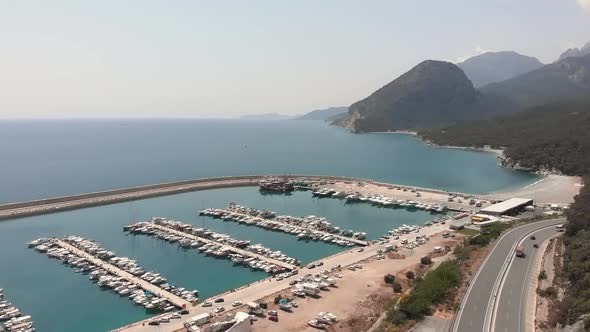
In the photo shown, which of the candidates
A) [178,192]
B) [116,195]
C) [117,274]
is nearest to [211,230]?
[117,274]

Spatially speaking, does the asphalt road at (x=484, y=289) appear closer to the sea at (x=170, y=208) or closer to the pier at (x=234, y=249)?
the sea at (x=170, y=208)

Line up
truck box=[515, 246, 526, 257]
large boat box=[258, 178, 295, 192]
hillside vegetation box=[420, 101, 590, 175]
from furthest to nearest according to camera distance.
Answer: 1. hillside vegetation box=[420, 101, 590, 175]
2. large boat box=[258, 178, 295, 192]
3. truck box=[515, 246, 526, 257]

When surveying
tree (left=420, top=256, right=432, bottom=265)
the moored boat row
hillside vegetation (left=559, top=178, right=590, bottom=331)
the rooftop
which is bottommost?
the moored boat row

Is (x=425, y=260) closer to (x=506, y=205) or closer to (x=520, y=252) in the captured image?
(x=520, y=252)

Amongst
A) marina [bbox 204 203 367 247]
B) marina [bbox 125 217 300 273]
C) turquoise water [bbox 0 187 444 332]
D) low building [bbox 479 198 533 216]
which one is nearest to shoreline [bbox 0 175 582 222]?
turquoise water [bbox 0 187 444 332]

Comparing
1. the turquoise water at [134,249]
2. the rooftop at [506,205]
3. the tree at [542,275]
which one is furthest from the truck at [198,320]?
the rooftop at [506,205]

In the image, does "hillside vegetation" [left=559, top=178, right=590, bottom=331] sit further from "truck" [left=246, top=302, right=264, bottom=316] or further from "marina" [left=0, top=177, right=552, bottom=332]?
"truck" [left=246, top=302, right=264, bottom=316]

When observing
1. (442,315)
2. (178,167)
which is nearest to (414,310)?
(442,315)

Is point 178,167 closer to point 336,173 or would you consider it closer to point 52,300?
point 336,173
